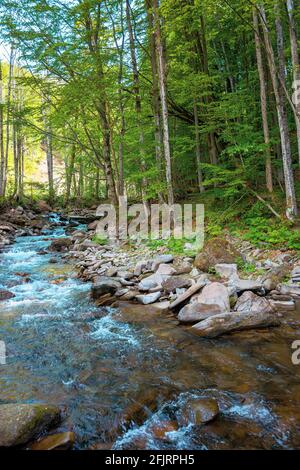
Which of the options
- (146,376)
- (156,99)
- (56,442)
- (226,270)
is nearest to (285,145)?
(226,270)

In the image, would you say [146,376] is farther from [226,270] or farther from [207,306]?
[226,270]

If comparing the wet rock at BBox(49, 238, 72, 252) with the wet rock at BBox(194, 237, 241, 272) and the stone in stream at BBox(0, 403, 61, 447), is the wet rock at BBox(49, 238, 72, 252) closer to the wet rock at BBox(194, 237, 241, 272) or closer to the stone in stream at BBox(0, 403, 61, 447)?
the wet rock at BBox(194, 237, 241, 272)

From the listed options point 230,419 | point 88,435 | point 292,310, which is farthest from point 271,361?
point 88,435

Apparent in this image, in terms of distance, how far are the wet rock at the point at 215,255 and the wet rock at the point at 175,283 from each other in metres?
0.72

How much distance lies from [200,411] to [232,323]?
6.42 feet

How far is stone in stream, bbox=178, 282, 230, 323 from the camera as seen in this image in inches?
201

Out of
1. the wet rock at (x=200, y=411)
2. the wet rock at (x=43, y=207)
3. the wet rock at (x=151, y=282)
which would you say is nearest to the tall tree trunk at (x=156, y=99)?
the wet rock at (x=151, y=282)

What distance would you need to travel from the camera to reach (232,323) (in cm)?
473

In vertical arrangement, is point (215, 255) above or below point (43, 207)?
below

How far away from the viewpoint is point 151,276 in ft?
22.9

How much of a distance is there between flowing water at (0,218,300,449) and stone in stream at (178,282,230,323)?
323mm

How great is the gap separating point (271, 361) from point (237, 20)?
36.5 ft

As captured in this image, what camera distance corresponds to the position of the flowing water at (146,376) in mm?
2766

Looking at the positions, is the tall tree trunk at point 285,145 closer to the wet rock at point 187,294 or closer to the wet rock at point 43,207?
the wet rock at point 187,294
